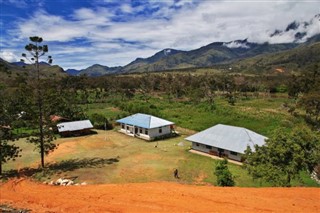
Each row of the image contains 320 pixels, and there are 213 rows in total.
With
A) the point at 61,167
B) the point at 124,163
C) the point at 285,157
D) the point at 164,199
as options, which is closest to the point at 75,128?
the point at 61,167

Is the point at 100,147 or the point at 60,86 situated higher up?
the point at 60,86

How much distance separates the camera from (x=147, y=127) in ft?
140

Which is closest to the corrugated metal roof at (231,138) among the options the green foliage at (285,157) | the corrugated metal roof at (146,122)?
the corrugated metal roof at (146,122)

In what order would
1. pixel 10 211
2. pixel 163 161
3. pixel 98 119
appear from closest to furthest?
pixel 10 211
pixel 163 161
pixel 98 119

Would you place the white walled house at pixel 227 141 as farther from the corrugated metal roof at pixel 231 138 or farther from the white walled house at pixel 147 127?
the white walled house at pixel 147 127

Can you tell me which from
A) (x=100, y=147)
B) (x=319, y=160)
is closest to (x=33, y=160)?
(x=100, y=147)

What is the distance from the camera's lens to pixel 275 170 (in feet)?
63.3

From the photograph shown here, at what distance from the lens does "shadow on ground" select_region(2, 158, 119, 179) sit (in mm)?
26812

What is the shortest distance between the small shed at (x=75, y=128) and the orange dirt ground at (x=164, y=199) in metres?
26.7

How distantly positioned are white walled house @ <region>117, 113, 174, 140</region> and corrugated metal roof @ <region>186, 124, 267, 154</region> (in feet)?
26.4

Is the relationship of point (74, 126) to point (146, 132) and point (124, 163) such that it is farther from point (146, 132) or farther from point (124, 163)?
point (124, 163)

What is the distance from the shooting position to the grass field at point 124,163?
26.3 m

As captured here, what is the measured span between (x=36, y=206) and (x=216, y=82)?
9543cm

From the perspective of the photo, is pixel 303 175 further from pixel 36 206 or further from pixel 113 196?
pixel 36 206
